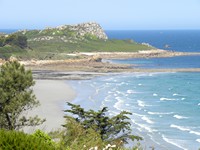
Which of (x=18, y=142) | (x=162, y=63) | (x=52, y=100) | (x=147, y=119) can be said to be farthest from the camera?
(x=162, y=63)

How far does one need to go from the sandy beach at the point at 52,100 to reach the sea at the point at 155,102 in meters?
1.91

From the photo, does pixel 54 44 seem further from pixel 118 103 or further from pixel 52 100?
pixel 118 103

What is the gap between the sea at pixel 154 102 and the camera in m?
36.4

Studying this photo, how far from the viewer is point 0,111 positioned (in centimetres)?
2606

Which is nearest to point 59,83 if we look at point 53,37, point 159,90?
point 159,90

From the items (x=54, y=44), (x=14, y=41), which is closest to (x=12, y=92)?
(x=14, y=41)

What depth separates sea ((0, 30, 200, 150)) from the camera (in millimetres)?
36375

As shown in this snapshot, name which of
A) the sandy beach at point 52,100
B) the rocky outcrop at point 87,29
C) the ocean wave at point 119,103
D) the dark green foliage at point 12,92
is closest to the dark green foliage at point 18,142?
the dark green foliage at point 12,92

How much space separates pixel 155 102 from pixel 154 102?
13 cm

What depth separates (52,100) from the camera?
186 feet

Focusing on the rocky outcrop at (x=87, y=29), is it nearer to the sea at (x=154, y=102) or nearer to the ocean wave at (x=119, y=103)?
the sea at (x=154, y=102)

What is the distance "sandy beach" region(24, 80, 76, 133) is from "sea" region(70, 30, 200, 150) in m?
1.91

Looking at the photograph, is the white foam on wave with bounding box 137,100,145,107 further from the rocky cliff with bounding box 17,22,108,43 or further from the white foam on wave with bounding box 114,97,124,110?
the rocky cliff with bounding box 17,22,108,43

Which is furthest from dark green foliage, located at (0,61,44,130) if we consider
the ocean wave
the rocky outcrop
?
the rocky outcrop
